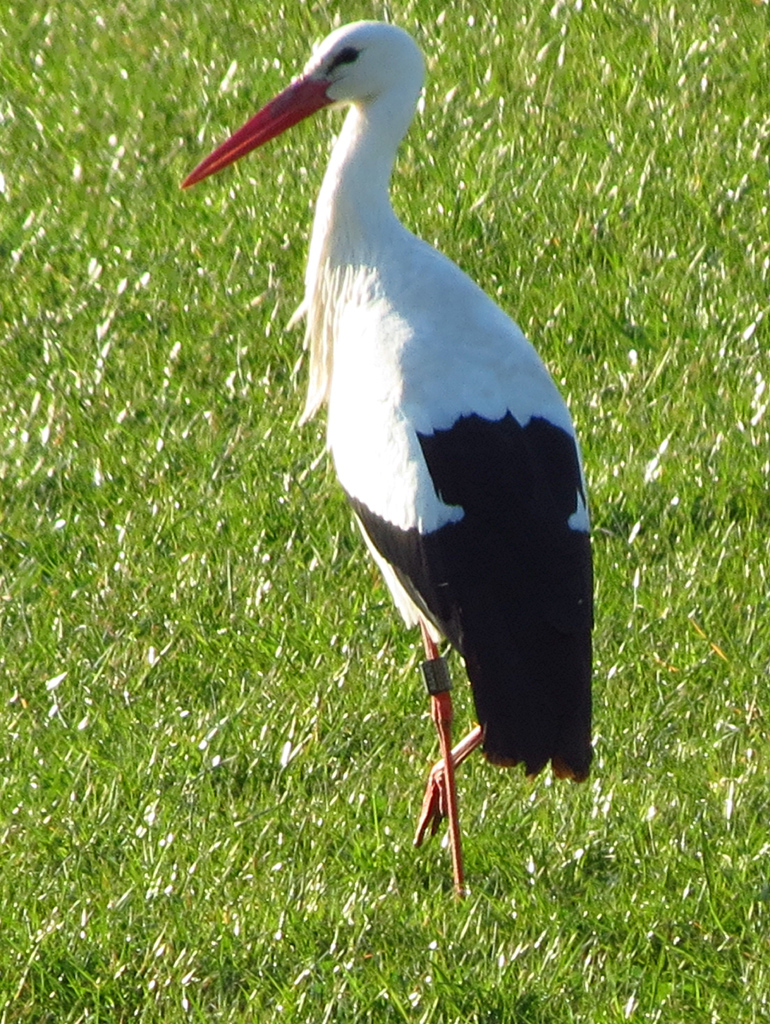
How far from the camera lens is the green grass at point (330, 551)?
3750mm

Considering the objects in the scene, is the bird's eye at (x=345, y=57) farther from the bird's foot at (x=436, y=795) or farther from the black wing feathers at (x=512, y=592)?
the bird's foot at (x=436, y=795)

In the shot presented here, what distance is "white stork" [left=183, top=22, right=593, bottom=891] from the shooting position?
148 inches

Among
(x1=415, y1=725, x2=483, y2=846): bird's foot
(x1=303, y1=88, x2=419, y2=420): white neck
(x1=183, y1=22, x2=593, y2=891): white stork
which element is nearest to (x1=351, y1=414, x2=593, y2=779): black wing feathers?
(x1=183, y1=22, x2=593, y2=891): white stork

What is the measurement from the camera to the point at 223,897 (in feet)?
12.8

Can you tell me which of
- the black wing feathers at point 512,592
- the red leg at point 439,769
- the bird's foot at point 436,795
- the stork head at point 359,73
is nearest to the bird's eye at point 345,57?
the stork head at point 359,73

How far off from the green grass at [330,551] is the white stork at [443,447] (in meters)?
0.32

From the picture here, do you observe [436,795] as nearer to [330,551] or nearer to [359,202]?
[330,551]

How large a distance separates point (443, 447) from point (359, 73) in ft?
3.81

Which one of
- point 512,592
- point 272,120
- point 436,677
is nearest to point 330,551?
point 436,677

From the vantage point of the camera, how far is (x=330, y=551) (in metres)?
5.17

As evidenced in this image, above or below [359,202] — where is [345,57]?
above

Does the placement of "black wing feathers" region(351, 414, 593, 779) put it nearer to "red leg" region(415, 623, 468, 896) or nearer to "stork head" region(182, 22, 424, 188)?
"red leg" region(415, 623, 468, 896)

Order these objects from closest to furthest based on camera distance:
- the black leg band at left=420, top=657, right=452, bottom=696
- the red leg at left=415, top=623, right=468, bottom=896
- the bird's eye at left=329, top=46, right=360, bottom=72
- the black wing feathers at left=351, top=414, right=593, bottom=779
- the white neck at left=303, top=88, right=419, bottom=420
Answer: the black wing feathers at left=351, top=414, right=593, bottom=779, the red leg at left=415, top=623, right=468, bottom=896, the black leg band at left=420, top=657, right=452, bottom=696, the white neck at left=303, top=88, right=419, bottom=420, the bird's eye at left=329, top=46, right=360, bottom=72

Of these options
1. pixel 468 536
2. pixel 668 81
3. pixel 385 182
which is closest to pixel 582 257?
pixel 668 81
